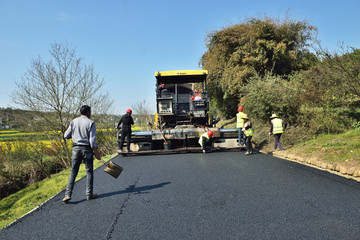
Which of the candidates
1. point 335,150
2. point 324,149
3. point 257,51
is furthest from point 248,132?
point 257,51

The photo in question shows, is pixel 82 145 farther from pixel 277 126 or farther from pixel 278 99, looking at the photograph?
pixel 278 99

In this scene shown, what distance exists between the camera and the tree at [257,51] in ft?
57.6

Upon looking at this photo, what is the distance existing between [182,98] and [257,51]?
815cm

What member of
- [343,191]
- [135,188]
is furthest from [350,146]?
[135,188]

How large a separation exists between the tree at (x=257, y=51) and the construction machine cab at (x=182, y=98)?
6142 millimetres

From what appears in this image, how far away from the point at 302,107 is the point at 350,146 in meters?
4.60

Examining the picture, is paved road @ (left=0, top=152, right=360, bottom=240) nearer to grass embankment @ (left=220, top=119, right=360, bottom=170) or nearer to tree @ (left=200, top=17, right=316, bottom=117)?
grass embankment @ (left=220, top=119, right=360, bottom=170)

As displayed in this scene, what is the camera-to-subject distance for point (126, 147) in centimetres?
1059

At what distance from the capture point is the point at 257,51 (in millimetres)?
17453

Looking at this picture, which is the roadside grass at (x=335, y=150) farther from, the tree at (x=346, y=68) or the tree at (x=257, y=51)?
the tree at (x=257, y=51)

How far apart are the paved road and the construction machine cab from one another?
4.67 m

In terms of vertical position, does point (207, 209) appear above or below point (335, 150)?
below

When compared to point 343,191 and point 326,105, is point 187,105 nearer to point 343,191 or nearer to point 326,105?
point 326,105

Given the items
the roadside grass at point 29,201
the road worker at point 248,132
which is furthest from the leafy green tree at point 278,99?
the roadside grass at point 29,201
